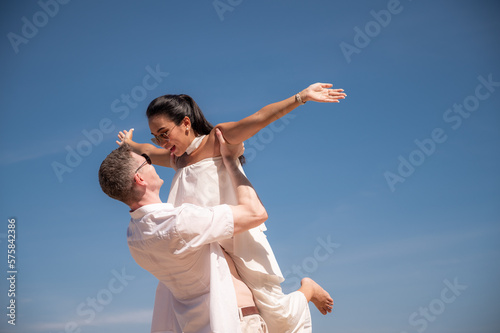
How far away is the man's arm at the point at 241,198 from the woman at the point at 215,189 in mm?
110

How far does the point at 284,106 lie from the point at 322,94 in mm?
320

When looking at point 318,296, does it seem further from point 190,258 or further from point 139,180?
point 139,180

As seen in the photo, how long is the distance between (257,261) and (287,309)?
1.66ft

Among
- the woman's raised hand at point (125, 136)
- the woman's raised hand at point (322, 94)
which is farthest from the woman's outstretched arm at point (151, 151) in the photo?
the woman's raised hand at point (322, 94)

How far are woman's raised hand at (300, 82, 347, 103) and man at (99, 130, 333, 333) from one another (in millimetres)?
816

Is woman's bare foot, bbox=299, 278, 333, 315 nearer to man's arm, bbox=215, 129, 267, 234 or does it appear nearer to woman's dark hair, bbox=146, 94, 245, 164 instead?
man's arm, bbox=215, 129, 267, 234

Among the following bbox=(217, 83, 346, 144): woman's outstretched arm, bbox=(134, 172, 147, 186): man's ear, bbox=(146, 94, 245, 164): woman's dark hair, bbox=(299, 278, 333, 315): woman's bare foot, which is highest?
bbox=(146, 94, 245, 164): woman's dark hair

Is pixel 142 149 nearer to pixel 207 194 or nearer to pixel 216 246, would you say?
pixel 207 194

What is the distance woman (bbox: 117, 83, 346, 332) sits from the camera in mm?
4203

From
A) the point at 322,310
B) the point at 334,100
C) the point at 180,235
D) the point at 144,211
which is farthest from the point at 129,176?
the point at 322,310

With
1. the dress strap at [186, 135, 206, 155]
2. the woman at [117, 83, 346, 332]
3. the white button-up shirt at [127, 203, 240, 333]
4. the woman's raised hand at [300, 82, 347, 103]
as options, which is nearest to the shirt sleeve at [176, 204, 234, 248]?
the white button-up shirt at [127, 203, 240, 333]

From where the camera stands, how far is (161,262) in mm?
3859

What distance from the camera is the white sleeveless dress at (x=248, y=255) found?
4207 millimetres

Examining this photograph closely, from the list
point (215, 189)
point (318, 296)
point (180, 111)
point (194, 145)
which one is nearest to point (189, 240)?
point (215, 189)
